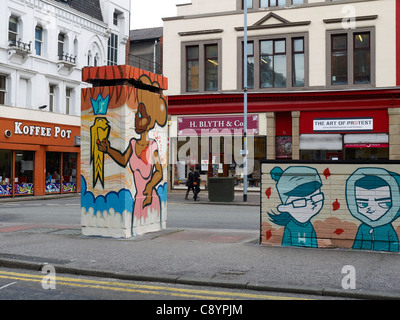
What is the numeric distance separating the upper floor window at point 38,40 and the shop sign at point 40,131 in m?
4.55

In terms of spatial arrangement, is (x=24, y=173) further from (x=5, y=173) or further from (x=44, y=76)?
(x=44, y=76)

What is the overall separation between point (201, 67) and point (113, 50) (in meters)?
9.04

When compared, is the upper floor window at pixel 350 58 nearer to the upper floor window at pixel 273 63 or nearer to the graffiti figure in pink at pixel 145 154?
the upper floor window at pixel 273 63

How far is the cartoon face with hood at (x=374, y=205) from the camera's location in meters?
9.26

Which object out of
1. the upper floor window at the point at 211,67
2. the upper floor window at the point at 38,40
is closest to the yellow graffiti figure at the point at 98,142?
the upper floor window at the point at 211,67

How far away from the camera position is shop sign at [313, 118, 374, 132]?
27.7m

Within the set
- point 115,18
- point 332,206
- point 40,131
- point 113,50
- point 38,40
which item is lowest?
point 332,206

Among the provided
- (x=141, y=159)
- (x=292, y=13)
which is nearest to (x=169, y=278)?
(x=141, y=159)

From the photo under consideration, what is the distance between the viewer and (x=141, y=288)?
22.8 feet

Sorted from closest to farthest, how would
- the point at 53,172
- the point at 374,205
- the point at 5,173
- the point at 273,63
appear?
the point at 374,205 → the point at 5,173 → the point at 273,63 → the point at 53,172

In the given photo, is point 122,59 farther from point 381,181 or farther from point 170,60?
point 381,181

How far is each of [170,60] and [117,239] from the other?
2196 centimetres

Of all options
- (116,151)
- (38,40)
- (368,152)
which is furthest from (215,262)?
(38,40)

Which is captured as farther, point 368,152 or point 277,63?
point 277,63
